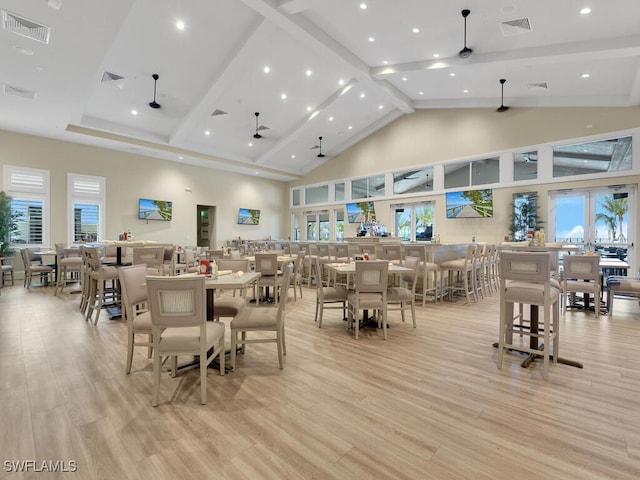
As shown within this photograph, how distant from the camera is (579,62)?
6.32 meters

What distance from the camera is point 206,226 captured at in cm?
1295

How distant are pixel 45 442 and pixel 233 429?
3.56 ft

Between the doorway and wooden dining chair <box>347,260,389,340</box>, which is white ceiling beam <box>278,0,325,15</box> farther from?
the doorway

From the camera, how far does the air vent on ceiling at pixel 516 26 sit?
5.32 metres

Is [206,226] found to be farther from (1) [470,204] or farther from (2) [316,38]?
(1) [470,204]

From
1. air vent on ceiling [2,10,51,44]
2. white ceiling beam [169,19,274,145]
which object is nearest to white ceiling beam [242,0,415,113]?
white ceiling beam [169,19,274,145]

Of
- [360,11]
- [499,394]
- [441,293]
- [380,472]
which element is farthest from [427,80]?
[380,472]

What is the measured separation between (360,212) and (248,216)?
4.89 metres

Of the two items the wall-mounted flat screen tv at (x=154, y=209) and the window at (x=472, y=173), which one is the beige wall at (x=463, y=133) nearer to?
the window at (x=472, y=173)

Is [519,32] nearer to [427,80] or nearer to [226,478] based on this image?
[427,80]

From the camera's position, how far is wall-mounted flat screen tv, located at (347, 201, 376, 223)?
11.6 metres

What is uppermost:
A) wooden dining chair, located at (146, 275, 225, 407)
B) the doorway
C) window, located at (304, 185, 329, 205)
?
window, located at (304, 185, 329, 205)

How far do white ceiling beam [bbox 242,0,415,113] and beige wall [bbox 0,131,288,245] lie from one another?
7118 mm

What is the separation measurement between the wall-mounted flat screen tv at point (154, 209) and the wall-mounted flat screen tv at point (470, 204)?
9489 mm
